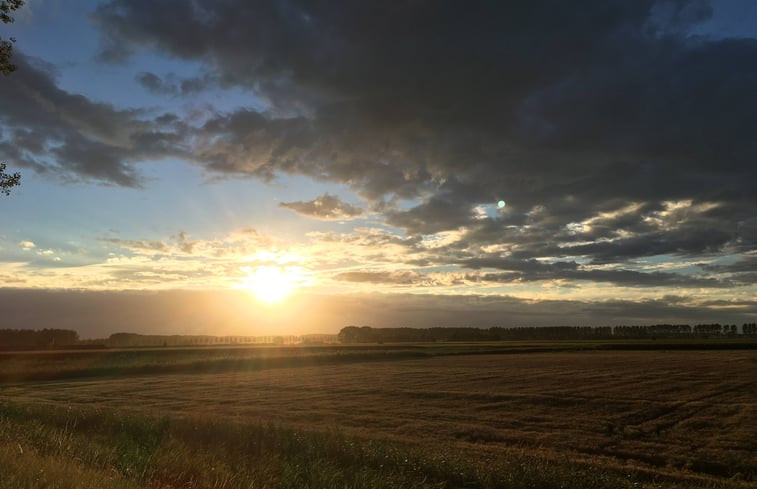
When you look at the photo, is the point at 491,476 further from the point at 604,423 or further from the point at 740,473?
the point at 604,423

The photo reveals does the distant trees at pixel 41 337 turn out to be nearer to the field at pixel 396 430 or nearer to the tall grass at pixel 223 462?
the field at pixel 396 430

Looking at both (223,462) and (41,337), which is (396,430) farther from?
(41,337)

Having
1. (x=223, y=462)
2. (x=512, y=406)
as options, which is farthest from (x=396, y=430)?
(x=223, y=462)

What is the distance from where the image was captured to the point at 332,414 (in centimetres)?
3189

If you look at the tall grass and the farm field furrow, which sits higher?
the tall grass

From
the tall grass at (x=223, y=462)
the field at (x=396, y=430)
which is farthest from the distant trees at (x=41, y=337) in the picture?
the tall grass at (x=223, y=462)

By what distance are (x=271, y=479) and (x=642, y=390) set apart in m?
37.7

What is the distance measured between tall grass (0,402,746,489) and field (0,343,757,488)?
2.5 inches

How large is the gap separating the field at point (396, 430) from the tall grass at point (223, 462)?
0.06 meters

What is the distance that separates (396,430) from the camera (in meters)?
26.6

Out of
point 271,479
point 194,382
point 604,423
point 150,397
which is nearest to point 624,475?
point 604,423

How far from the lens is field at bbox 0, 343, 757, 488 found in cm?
1202

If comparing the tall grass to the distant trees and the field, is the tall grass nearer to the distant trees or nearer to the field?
the field

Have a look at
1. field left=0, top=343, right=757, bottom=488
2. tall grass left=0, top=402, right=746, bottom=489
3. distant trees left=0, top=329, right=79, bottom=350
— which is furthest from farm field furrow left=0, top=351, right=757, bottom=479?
distant trees left=0, top=329, right=79, bottom=350
